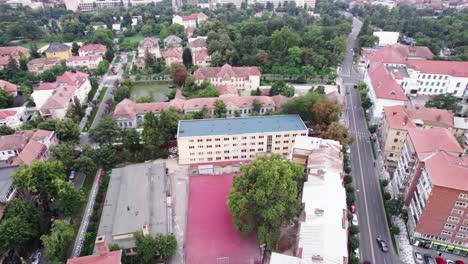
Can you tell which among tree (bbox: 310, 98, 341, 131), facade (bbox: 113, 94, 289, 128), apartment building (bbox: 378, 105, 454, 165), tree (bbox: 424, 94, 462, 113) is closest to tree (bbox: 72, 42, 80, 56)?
facade (bbox: 113, 94, 289, 128)

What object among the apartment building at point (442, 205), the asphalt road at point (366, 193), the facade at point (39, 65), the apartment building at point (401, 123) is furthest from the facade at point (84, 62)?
the apartment building at point (442, 205)

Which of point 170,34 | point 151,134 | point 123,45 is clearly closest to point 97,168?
point 151,134

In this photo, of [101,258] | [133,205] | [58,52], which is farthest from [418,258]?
[58,52]

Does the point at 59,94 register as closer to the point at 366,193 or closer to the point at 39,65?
the point at 39,65

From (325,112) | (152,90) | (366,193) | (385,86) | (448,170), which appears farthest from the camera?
(152,90)

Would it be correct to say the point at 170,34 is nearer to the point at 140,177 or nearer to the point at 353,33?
the point at 353,33
